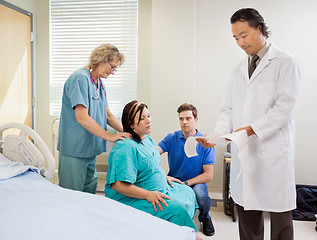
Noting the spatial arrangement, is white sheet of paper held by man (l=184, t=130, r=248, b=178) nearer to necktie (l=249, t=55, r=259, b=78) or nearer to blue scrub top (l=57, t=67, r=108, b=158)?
necktie (l=249, t=55, r=259, b=78)

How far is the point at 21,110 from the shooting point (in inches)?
127

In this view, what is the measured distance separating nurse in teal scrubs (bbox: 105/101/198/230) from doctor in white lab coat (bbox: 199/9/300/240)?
38 centimetres

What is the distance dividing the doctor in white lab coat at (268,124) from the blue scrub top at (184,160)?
2.24 ft

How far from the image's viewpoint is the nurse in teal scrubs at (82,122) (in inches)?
71.9

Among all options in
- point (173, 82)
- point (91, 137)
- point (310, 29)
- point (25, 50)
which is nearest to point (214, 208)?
point (173, 82)

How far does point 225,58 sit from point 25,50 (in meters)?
2.13

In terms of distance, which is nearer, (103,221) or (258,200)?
(103,221)

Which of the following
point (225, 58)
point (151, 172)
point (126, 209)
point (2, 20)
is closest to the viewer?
point (126, 209)

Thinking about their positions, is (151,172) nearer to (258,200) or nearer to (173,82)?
(258,200)

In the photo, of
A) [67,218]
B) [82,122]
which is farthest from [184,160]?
[67,218]

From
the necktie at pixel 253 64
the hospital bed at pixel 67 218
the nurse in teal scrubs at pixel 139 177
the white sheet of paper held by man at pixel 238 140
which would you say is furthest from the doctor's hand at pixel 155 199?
the necktie at pixel 253 64

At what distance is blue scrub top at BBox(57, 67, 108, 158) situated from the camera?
184 cm

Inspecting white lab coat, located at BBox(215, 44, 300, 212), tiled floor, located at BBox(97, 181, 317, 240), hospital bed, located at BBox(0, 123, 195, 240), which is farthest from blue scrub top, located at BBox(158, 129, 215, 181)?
hospital bed, located at BBox(0, 123, 195, 240)

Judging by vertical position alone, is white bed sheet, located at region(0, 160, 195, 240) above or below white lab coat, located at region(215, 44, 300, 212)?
below
